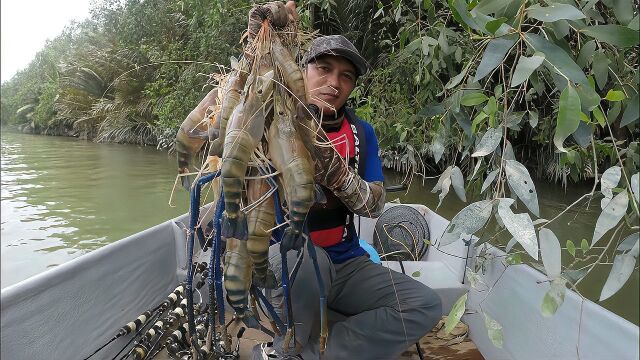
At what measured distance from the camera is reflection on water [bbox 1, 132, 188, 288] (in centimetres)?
521

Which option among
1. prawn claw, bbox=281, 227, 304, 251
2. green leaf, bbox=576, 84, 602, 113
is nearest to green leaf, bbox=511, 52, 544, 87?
green leaf, bbox=576, 84, 602, 113

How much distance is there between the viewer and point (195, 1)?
Answer: 271 inches

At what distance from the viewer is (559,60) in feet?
3.21

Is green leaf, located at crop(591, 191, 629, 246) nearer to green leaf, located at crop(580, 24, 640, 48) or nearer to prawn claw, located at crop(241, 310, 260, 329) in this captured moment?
green leaf, located at crop(580, 24, 640, 48)

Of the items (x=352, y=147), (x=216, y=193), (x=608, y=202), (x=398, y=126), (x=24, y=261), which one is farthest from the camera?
(x=24, y=261)

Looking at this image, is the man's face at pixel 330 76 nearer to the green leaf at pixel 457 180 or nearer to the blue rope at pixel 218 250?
the green leaf at pixel 457 180

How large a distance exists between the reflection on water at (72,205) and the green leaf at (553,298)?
454 centimetres

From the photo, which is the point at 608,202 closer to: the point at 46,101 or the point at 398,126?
the point at 398,126

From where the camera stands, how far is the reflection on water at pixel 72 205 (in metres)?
5.21

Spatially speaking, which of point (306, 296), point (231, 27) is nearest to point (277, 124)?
point (306, 296)

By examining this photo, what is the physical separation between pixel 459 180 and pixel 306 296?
67 cm

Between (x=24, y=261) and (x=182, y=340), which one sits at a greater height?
(x=182, y=340)

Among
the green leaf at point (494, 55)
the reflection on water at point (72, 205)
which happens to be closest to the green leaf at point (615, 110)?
the green leaf at point (494, 55)

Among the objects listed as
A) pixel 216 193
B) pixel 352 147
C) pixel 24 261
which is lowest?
pixel 24 261
